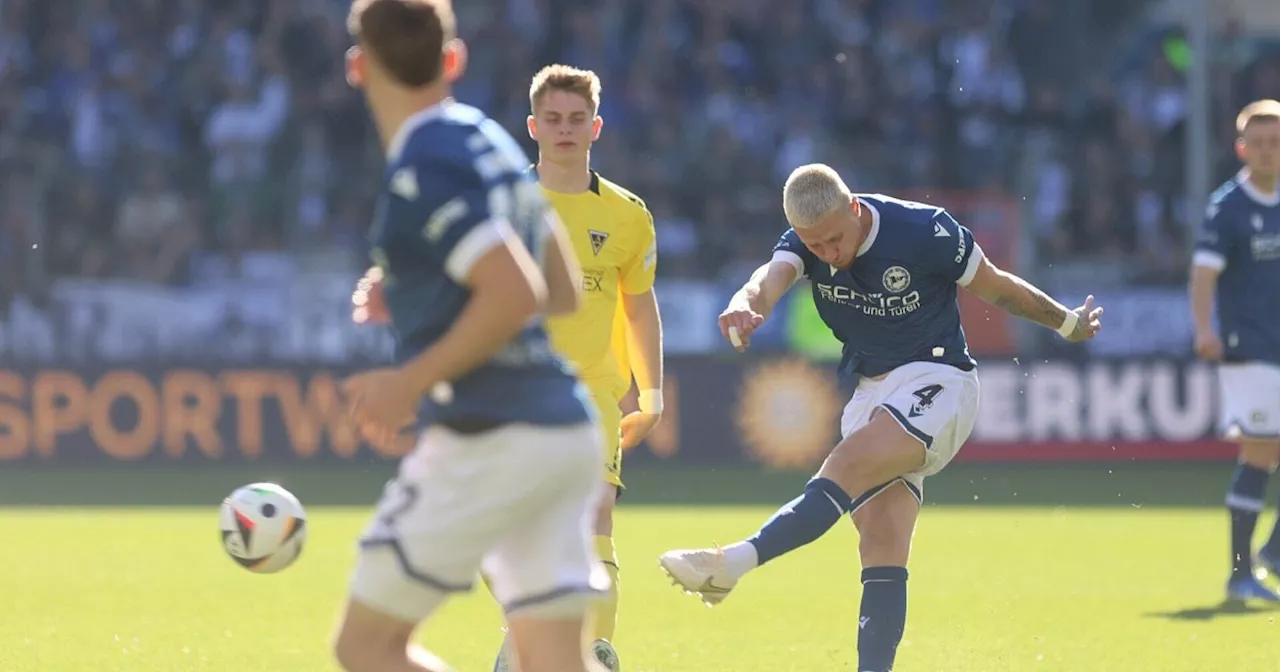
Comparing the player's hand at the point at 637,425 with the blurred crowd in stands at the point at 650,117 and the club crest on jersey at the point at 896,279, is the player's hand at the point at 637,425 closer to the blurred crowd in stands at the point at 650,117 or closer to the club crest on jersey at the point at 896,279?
the club crest on jersey at the point at 896,279

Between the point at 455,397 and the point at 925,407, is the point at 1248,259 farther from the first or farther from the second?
the point at 455,397

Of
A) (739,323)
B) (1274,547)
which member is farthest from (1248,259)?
(739,323)

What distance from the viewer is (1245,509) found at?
1030 centimetres

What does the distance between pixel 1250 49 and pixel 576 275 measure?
20600 mm

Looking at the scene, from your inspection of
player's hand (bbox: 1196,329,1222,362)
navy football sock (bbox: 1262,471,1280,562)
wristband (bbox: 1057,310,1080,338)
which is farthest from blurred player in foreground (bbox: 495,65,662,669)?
navy football sock (bbox: 1262,471,1280,562)

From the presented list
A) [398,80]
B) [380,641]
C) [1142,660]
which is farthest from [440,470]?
[1142,660]

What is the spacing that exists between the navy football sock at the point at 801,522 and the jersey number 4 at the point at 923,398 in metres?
0.39

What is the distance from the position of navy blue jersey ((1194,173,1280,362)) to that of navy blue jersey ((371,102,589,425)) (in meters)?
6.75

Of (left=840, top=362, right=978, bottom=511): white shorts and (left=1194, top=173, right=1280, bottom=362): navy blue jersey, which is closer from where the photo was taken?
(left=840, top=362, right=978, bottom=511): white shorts

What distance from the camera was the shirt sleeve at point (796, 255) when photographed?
6773 millimetres

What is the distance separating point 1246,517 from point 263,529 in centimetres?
601

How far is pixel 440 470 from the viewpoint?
4.34 m

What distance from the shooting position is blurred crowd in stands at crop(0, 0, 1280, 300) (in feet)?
67.5

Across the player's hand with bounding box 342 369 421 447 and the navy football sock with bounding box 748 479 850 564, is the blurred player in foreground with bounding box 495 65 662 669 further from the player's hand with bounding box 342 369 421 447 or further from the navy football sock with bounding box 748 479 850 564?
the player's hand with bounding box 342 369 421 447
